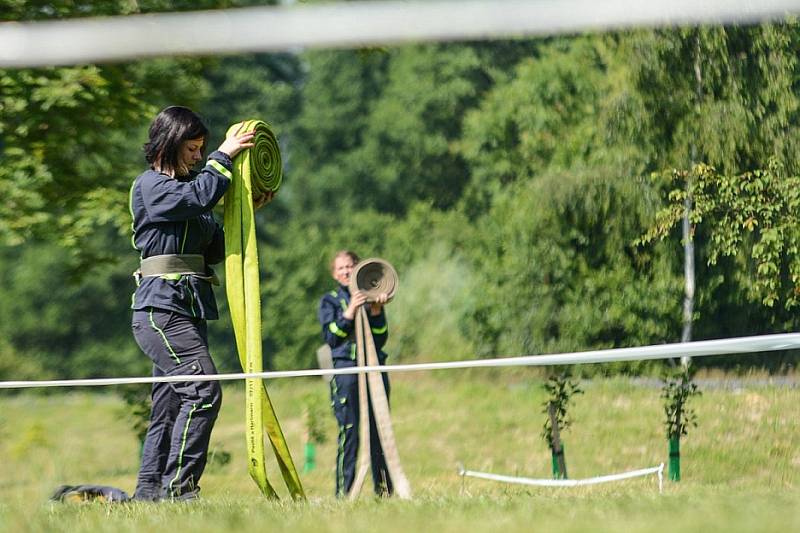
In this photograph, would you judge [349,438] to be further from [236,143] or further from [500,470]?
[236,143]

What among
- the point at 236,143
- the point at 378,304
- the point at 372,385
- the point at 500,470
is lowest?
the point at 500,470

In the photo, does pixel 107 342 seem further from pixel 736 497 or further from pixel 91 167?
pixel 736 497

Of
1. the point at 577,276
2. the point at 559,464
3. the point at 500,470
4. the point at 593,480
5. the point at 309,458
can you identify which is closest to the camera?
the point at 593,480

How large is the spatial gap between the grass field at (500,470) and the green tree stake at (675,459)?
0.04 metres

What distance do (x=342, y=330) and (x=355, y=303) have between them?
0.24 m

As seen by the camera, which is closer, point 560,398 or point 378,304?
point 378,304

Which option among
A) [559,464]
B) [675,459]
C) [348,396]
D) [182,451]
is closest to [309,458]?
[348,396]

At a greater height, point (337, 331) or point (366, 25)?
point (366, 25)

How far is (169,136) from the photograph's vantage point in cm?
541

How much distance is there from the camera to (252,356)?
546cm

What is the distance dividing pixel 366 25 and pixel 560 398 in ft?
9.63

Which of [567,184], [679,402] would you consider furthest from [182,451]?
[567,184]

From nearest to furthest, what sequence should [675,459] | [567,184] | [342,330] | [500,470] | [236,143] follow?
[236,143] → [675,459] → [342,330] → [500,470] → [567,184]

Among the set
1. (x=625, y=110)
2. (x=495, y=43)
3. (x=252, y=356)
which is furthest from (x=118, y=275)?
(x=252, y=356)
